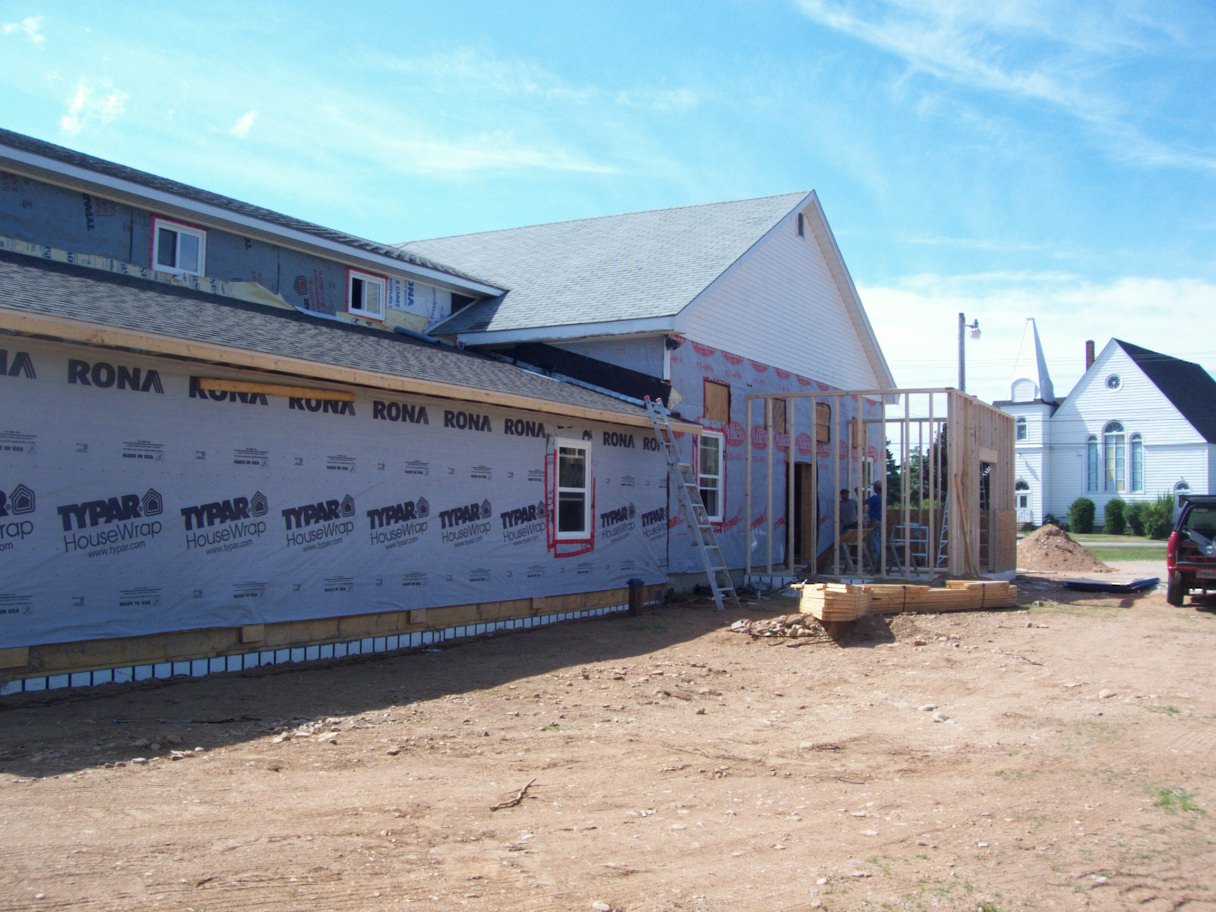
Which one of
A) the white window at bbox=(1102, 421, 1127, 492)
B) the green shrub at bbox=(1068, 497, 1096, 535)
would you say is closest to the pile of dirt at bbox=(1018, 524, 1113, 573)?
the green shrub at bbox=(1068, 497, 1096, 535)

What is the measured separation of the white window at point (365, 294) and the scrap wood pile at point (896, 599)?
8.54 metres

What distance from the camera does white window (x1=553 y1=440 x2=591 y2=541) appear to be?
14219mm

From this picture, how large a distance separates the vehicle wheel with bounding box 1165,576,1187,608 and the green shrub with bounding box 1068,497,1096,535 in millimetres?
35146

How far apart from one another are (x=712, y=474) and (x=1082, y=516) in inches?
1460

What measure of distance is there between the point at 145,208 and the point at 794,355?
41.9 ft

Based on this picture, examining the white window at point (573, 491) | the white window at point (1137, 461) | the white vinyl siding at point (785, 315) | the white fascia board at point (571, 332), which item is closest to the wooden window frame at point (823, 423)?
the white vinyl siding at point (785, 315)

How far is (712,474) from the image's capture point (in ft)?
58.6

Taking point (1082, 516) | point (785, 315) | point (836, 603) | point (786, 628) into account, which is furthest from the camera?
point (1082, 516)

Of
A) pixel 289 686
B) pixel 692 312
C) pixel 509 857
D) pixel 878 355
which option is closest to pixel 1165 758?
pixel 509 857

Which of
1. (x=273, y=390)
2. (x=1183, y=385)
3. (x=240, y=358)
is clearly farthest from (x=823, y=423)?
(x=1183, y=385)

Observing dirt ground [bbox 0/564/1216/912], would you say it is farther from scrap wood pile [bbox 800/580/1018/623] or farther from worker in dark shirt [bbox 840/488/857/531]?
worker in dark shirt [bbox 840/488/857/531]

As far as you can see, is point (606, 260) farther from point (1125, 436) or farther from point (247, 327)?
point (1125, 436)

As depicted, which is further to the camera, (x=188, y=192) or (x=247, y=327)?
(x=188, y=192)

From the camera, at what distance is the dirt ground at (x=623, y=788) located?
175 inches
